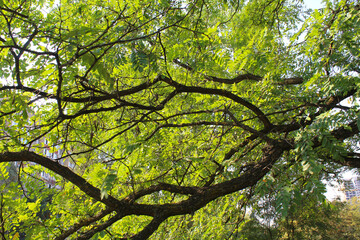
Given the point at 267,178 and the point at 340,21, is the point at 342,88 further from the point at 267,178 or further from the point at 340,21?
the point at 267,178

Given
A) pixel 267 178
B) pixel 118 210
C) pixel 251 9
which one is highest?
pixel 251 9

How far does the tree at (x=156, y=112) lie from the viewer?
2490 mm

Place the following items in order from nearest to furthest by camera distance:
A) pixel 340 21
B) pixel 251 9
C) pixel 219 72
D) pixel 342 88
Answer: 1. pixel 342 88
2. pixel 340 21
3. pixel 219 72
4. pixel 251 9

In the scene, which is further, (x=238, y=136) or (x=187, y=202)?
(x=238, y=136)

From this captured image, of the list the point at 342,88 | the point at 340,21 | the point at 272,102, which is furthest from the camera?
the point at 272,102

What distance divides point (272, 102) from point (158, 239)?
8.99 feet

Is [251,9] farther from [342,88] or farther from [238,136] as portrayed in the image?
[342,88]

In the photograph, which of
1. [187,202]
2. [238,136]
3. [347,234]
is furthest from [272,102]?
[347,234]

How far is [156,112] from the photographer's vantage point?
3.15 metres

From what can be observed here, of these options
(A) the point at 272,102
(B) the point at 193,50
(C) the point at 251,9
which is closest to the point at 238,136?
(A) the point at 272,102

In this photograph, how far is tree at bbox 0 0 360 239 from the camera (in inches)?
98.0

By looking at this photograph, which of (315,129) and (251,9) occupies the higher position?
(251,9)

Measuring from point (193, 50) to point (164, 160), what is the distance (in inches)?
58.4

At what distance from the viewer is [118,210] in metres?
2.81
